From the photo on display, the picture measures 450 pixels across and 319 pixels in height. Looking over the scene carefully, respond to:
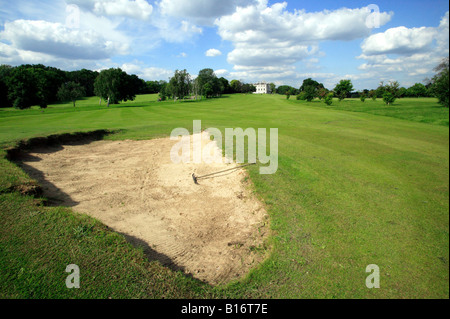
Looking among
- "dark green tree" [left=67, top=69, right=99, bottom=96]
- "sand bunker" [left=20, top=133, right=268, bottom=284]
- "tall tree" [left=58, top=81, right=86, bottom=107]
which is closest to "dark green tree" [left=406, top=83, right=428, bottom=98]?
"sand bunker" [left=20, top=133, right=268, bottom=284]

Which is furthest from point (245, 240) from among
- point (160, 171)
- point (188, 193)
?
point (160, 171)

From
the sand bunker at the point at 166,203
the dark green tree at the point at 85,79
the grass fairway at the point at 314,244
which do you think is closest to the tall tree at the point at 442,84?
the grass fairway at the point at 314,244

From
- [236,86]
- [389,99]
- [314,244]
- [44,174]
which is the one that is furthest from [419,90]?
[236,86]

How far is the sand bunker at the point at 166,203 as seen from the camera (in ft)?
18.0

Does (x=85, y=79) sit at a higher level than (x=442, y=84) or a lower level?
higher

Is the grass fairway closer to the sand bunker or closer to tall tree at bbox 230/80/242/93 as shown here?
the sand bunker

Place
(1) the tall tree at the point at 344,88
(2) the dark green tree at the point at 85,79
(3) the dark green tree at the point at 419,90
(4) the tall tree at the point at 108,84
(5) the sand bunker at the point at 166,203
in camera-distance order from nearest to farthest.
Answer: (3) the dark green tree at the point at 419,90
(5) the sand bunker at the point at 166,203
(1) the tall tree at the point at 344,88
(4) the tall tree at the point at 108,84
(2) the dark green tree at the point at 85,79

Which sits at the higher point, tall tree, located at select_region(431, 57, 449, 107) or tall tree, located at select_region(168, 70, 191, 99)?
tall tree, located at select_region(168, 70, 191, 99)

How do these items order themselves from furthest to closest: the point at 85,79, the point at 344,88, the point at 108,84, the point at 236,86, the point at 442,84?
the point at 236,86, the point at 85,79, the point at 108,84, the point at 344,88, the point at 442,84

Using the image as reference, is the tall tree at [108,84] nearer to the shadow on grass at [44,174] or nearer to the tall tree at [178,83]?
the tall tree at [178,83]

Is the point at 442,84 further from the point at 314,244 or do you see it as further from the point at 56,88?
the point at 56,88

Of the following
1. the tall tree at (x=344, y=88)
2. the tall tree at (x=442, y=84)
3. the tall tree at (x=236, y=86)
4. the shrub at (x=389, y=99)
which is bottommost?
the tall tree at (x=442, y=84)

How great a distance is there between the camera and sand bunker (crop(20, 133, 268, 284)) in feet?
18.0

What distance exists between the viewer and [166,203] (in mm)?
8125
